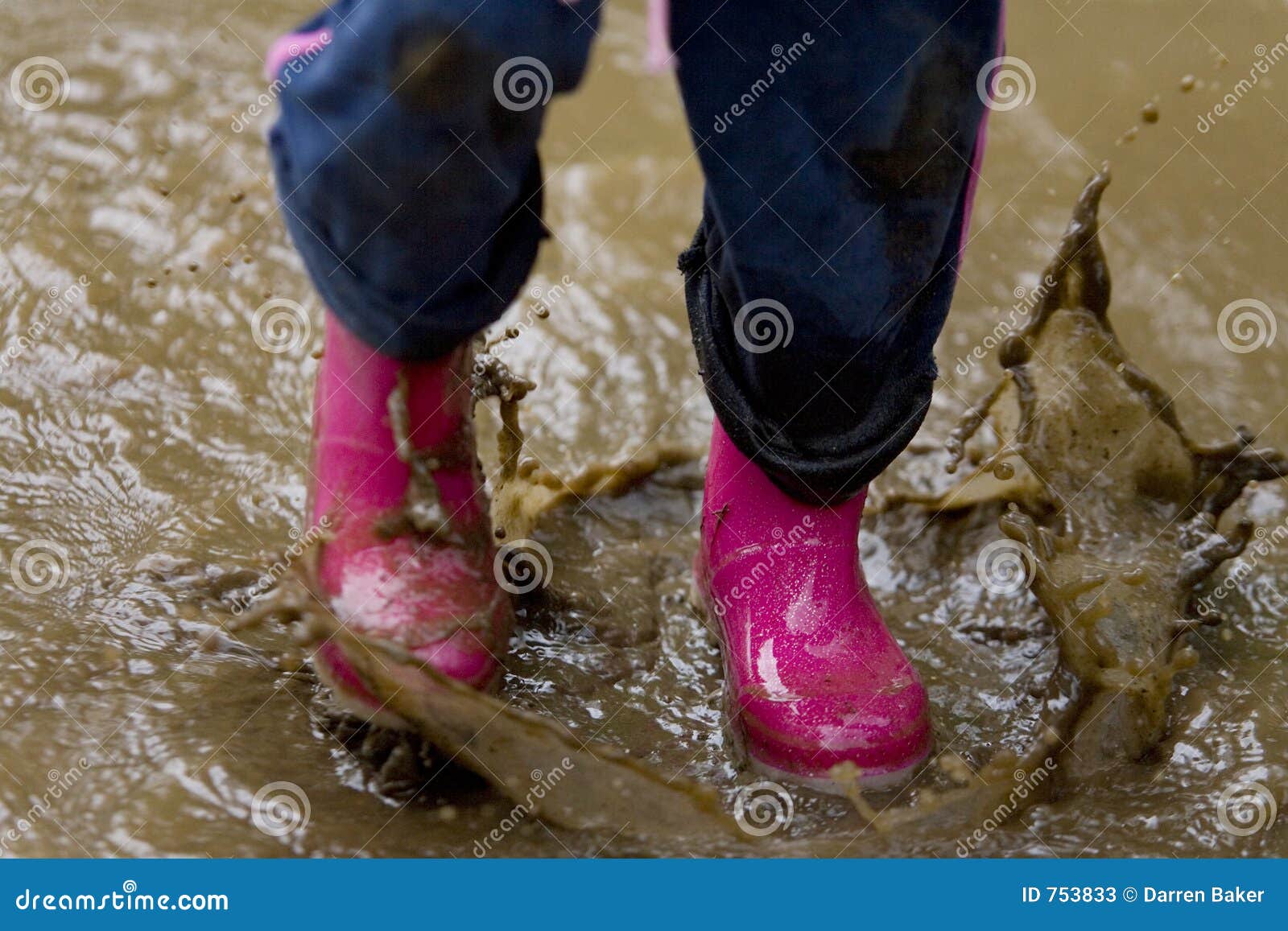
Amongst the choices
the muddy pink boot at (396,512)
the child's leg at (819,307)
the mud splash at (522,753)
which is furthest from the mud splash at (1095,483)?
the muddy pink boot at (396,512)

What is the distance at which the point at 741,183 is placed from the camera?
4.09 feet

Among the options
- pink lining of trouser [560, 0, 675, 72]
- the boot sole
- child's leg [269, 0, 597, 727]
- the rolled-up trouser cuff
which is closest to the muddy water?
the boot sole

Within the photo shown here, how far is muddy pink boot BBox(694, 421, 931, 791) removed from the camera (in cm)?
133

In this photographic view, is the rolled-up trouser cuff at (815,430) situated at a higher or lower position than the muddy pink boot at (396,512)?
higher

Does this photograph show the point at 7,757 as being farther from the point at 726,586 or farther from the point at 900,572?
the point at 900,572

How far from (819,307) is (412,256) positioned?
38cm

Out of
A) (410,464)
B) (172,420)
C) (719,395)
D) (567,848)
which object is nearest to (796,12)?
(719,395)

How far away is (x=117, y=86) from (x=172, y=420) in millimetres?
959

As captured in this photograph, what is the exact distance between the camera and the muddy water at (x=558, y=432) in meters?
1.24

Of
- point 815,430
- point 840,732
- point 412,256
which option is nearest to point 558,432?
point 815,430

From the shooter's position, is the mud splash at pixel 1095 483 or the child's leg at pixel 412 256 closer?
the child's leg at pixel 412 256

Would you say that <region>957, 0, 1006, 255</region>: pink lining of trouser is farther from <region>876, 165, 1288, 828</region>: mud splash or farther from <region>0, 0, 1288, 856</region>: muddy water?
<region>0, 0, 1288, 856</region>: muddy water

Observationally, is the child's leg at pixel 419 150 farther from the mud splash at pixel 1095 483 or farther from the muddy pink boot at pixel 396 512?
the mud splash at pixel 1095 483

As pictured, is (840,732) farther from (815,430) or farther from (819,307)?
(819,307)
